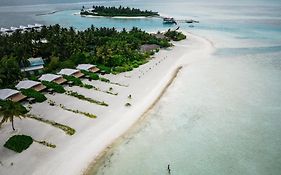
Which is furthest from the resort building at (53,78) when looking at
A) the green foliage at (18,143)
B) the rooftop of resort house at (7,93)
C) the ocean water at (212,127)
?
the green foliage at (18,143)

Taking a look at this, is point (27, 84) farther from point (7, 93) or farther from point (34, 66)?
point (34, 66)

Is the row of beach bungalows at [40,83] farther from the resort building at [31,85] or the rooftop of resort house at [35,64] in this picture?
the rooftop of resort house at [35,64]

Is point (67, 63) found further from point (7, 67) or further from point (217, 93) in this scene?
point (217, 93)

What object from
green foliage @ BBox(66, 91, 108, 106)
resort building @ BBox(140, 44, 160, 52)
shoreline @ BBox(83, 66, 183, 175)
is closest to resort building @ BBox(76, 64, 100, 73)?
green foliage @ BBox(66, 91, 108, 106)

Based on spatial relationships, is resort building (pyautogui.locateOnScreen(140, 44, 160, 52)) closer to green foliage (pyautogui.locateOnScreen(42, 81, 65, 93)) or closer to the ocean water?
the ocean water

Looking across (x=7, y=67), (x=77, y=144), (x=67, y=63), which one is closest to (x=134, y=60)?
(x=67, y=63)

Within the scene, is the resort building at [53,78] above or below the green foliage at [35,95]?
above
